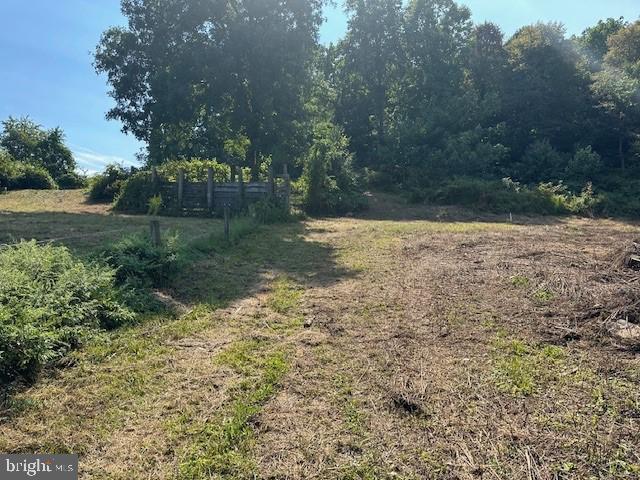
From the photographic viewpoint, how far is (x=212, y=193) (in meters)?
16.5

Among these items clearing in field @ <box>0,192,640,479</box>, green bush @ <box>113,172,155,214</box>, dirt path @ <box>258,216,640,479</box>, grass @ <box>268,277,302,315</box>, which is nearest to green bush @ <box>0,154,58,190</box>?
green bush @ <box>113,172,155,214</box>

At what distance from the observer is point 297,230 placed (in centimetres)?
1222

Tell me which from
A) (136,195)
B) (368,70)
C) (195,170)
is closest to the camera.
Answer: (136,195)

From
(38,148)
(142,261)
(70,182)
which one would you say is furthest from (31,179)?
(142,261)

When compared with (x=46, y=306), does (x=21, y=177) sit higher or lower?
higher

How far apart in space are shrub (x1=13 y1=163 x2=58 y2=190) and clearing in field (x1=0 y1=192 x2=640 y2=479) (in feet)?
79.7

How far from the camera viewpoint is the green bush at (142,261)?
5.74 metres

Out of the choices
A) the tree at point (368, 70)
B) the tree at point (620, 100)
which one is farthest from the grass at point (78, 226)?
the tree at point (620, 100)

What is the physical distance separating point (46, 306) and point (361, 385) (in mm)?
3059

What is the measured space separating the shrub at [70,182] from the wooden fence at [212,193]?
14295 mm

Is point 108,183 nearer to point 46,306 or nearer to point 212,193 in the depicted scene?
point 212,193

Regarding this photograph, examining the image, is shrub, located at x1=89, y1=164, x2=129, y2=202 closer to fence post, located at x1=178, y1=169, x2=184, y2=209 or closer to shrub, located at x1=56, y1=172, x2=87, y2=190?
fence post, located at x1=178, y1=169, x2=184, y2=209

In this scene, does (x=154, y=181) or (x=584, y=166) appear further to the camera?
(x=584, y=166)

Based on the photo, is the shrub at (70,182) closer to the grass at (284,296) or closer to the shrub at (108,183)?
the shrub at (108,183)
